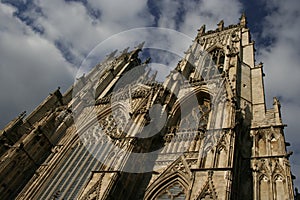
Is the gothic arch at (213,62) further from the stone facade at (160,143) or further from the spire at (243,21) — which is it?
the spire at (243,21)

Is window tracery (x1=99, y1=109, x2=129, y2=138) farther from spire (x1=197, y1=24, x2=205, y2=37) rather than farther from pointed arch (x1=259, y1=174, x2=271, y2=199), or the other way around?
spire (x1=197, y1=24, x2=205, y2=37)

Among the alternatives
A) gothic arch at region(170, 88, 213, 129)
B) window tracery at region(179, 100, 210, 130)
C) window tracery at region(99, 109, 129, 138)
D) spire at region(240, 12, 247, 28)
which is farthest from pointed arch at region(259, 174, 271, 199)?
spire at region(240, 12, 247, 28)

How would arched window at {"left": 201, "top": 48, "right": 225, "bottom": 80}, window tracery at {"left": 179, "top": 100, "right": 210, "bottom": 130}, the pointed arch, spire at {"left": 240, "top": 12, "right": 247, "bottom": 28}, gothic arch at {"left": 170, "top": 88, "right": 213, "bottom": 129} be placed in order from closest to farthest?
the pointed arch, window tracery at {"left": 179, "top": 100, "right": 210, "bottom": 130}, gothic arch at {"left": 170, "top": 88, "right": 213, "bottom": 129}, arched window at {"left": 201, "top": 48, "right": 225, "bottom": 80}, spire at {"left": 240, "top": 12, "right": 247, "bottom": 28}

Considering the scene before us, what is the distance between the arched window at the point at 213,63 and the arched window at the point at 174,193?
11.7m

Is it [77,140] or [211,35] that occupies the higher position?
[211,35]

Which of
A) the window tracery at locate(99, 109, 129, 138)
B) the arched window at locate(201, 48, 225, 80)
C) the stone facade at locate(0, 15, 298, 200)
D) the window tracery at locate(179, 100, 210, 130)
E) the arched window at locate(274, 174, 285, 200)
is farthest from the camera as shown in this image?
the arched window at locate(201, 48, 225, 80)

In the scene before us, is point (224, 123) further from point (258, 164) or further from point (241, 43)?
point (241, 43)

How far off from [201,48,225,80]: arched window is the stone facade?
0.16m

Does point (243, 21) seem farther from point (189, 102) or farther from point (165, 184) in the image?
point (165, 184)

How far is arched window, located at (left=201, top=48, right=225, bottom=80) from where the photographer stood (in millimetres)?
23484

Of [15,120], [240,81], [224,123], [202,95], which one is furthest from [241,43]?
[15,120]

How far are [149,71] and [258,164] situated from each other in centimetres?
1965

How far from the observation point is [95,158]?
52.9ft

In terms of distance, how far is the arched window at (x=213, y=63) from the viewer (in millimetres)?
23484
